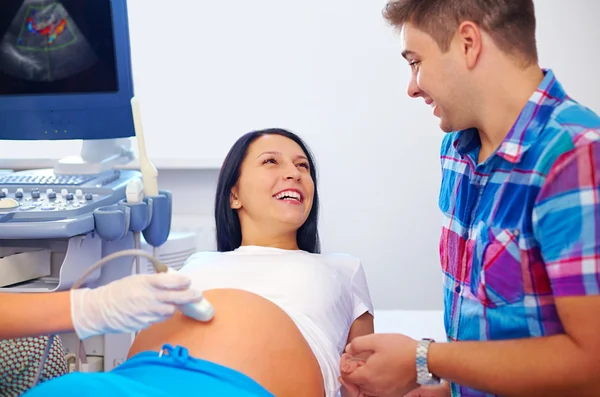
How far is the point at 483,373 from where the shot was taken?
1.16 meters

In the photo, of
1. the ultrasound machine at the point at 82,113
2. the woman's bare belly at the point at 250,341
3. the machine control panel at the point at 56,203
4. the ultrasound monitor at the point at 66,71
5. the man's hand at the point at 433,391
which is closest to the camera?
the woman's bare belly at the point at 250,341

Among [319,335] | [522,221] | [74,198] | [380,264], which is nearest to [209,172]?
[380,264]

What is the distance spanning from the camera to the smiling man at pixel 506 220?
109 cm

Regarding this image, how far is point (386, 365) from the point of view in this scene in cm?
125

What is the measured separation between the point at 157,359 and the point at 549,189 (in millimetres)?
764

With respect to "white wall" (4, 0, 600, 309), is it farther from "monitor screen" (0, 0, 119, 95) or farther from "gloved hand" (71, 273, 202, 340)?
"gloved hand" (71, 273, 202, 340)

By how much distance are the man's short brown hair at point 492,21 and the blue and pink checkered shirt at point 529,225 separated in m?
0.08

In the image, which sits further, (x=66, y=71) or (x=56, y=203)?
(x=66, y=71)

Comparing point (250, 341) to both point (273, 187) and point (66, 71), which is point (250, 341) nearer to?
point (273, 187)

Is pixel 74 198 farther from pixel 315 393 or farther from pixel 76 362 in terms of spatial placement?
pixel 315 393

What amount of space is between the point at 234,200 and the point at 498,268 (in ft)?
2.79

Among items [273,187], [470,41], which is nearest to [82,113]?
[273,187]

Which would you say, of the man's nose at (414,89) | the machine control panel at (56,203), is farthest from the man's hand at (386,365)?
the machine control panel at (56,203)

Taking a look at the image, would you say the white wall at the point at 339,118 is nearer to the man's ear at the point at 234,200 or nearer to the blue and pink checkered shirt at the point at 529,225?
the man's ear at the point at 234,200
